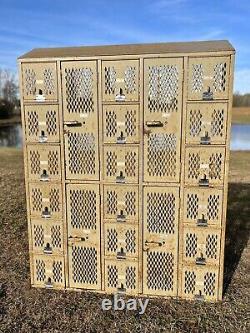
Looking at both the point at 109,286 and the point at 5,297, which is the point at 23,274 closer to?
the point at 5,297

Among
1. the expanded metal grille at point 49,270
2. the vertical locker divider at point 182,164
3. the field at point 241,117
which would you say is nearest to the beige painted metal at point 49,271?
the expanded metal grille at point 49,270

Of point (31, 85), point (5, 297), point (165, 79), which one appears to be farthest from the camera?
point (5, 297)

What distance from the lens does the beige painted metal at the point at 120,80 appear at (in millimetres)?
3670

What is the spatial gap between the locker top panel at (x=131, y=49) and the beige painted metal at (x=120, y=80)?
121 mm

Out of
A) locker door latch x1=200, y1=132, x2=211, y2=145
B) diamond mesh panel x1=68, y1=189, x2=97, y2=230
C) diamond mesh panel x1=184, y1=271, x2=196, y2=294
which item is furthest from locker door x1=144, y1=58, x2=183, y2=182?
diamond mesh panel x1=184, y1=271, x2=196, y2=294

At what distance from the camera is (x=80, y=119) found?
3.87m

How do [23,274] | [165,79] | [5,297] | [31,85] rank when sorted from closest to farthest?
[165,79], [31,85], [5,297], [23,274]

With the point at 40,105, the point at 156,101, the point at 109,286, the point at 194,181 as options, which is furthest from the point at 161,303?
the point at 40,105

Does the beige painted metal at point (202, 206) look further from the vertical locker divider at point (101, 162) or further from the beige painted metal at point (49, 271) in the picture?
the beige painted metal at point (49, 271)

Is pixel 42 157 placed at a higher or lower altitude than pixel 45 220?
higher

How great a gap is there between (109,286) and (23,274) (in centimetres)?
137

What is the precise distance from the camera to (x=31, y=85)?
3900 millimetres

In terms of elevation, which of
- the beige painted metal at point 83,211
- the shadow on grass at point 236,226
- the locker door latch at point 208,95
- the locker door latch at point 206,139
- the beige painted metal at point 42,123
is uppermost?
the locker door latch at point 208,95

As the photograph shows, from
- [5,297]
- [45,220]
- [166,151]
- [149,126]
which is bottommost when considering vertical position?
[5,297]
